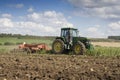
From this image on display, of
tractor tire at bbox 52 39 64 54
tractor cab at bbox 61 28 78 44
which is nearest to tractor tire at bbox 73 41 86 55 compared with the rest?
tractor cab at bbox 61 28 78 44

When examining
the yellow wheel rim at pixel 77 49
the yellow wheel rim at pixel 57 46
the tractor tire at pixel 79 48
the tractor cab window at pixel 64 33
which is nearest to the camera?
the tractor tire at pixel 79 48

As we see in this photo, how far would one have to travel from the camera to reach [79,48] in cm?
2400

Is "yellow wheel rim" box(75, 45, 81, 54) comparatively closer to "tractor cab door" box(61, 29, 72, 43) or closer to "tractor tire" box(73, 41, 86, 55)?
"tractor tire" box(73, 41, 86, 55)

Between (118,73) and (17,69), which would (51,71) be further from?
(118,73)

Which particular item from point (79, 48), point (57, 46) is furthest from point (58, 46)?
point (79, 48)

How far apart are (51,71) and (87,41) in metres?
12.2

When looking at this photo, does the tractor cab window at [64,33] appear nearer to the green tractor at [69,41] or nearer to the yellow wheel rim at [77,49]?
the green tractor at [69,41]

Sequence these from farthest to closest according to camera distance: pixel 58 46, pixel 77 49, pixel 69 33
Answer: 1. pixel 58 46
2. pixel 69 33
3. pixel 77 49

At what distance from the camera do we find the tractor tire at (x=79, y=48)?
78.0ft

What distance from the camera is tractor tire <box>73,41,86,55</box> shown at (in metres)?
23.8

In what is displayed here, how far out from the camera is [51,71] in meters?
13.0

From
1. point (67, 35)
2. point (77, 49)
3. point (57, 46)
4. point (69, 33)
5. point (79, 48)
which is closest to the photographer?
point (79, 48)

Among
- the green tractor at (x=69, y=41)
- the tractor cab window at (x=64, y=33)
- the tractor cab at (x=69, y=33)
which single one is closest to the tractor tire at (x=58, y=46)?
the green tractor at (x=69, y=41)

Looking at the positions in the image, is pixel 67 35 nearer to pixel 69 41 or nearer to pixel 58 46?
pixel 69 41
